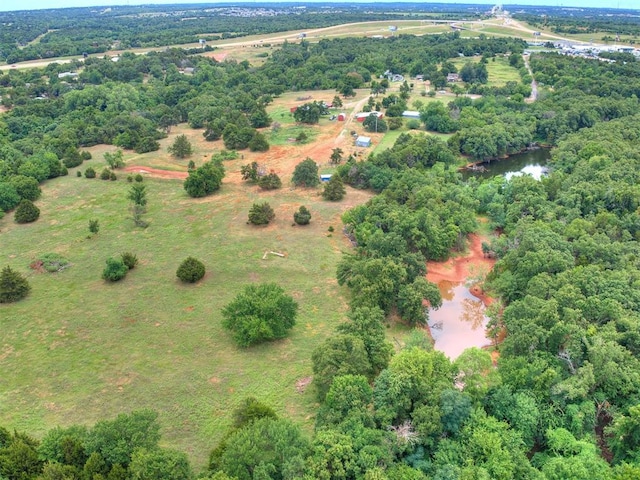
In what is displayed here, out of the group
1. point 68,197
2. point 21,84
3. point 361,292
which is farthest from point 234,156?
point 21,84

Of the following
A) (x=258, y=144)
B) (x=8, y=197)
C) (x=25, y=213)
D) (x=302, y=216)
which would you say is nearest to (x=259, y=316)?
(x=302, y=216)

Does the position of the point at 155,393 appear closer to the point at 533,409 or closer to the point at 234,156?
the point at 533,409

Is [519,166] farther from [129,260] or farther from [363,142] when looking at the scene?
[129,260]

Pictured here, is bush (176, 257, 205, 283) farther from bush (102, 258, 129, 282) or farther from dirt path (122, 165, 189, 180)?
dirt path (122, 165, 189, 180)

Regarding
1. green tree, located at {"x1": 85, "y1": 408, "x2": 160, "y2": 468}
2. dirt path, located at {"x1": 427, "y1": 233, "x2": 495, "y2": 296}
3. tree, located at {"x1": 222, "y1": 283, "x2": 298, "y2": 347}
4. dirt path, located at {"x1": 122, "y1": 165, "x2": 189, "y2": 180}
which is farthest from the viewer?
dirt path, located at {"x1": 122, "y1": 165, "x2": 189, "y2": 180}

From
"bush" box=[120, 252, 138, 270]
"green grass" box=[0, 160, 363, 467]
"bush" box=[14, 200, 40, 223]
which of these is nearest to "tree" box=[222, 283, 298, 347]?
"green grass" box=[0, 160, 363, 467]
